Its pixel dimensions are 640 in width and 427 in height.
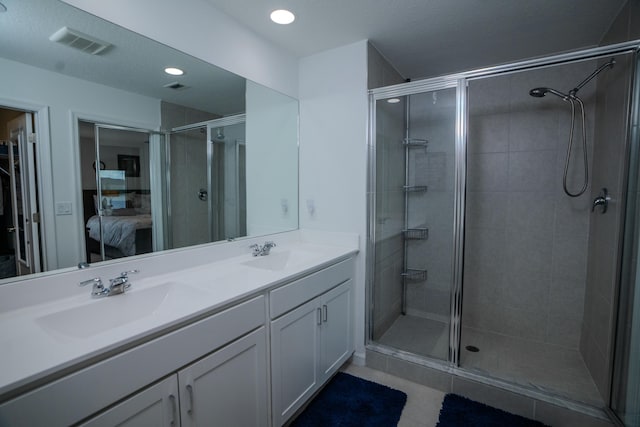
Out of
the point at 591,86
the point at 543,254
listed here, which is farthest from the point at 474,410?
the point at 591,86

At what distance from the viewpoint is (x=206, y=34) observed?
1.76 metres

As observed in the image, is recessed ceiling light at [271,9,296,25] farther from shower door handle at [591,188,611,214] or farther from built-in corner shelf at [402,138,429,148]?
shower door handle at [591,188,611,214]

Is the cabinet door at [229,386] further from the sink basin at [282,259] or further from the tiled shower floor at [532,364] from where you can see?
the tiled shower floor at [532,364]

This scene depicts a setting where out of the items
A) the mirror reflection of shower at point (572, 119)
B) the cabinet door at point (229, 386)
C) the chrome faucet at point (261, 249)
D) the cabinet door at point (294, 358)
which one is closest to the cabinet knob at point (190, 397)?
the cabinet door at point (229, 386)

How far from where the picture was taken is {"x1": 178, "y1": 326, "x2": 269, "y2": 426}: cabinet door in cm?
112

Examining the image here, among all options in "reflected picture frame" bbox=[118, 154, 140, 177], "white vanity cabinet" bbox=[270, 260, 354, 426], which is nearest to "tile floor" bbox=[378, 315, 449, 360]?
"white vanity cabinet" bbox=[270, 260, 354, 426]

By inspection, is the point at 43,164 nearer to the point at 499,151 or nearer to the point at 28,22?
the point at 28,22

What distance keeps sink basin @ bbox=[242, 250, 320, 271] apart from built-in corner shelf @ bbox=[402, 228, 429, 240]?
963 millimetres

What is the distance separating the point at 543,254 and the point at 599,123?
1.05m

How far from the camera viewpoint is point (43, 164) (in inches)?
48.4

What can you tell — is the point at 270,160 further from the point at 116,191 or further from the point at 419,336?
the point at 419,336

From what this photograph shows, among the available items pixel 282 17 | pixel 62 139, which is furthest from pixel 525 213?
pixel 62 139

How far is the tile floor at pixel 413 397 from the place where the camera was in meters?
1.77

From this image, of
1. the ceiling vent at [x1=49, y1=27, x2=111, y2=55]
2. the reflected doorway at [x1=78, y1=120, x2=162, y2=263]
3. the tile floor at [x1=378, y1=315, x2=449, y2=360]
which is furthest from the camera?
the tile floor at [x1=378, y1=315, x2=449, y2=360]
